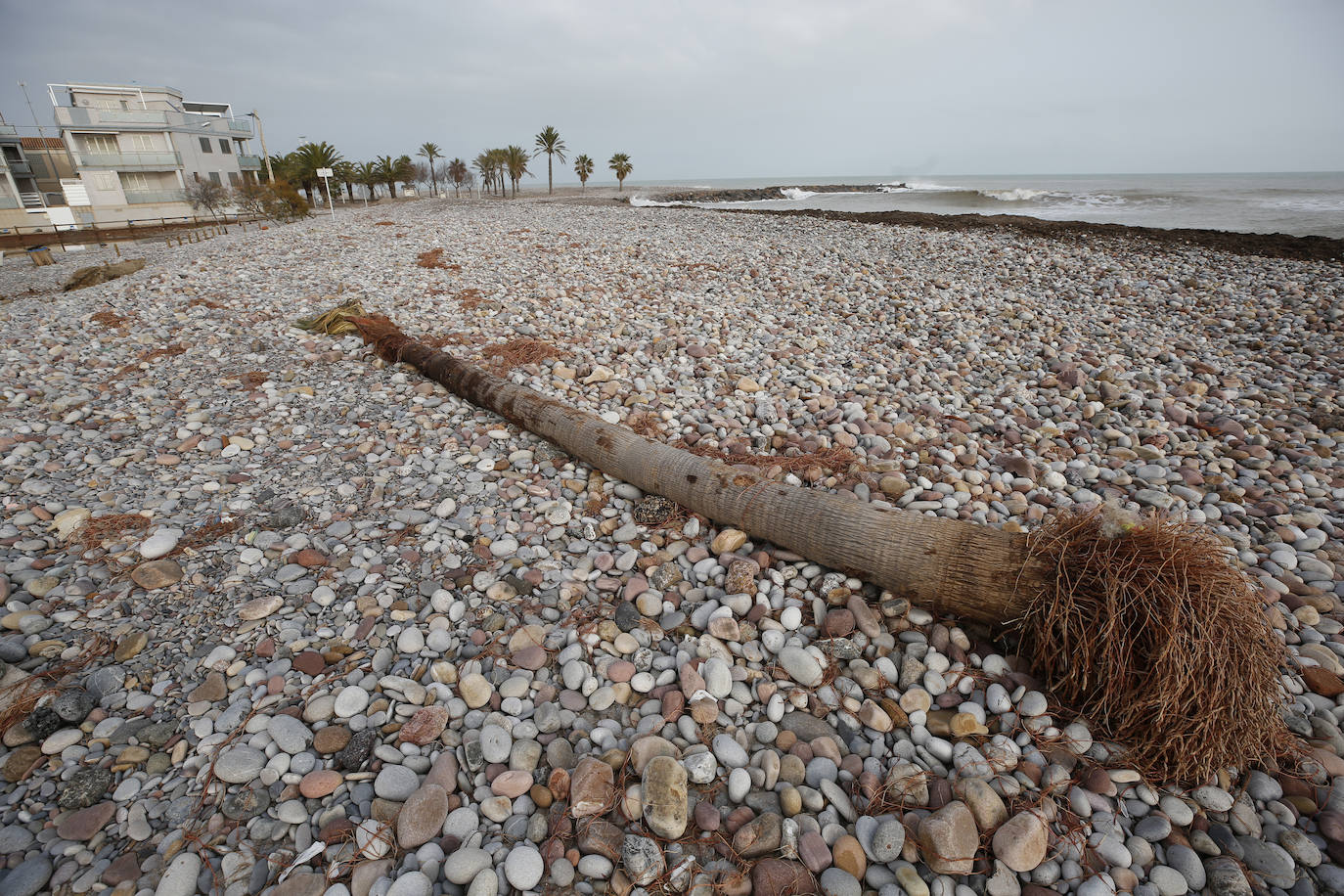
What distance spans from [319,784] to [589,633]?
4.22ft

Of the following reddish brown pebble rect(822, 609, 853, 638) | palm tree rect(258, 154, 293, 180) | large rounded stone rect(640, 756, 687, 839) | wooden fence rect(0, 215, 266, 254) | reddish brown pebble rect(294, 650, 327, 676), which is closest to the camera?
large rounded stone rect(640, 756, 687, 839)

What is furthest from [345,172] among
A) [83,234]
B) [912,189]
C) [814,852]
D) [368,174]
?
[912,189]

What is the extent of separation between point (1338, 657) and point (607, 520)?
157 inches

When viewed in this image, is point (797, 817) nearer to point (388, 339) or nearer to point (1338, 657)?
point (1338, 657)

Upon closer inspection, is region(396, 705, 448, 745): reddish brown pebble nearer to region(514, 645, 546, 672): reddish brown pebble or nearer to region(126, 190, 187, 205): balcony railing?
region(514, 645, 546, 672): reddish brown pebble

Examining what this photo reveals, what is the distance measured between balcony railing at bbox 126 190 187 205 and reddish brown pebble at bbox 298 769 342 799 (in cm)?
5126

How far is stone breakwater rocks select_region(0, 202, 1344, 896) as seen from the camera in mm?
1976

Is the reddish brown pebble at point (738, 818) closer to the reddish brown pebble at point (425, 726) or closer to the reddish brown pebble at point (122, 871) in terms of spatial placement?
the reddish brown pebble at point (425, 726)

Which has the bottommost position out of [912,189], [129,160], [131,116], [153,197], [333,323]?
[333,323]

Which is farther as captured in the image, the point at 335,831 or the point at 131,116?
the point at 131,116

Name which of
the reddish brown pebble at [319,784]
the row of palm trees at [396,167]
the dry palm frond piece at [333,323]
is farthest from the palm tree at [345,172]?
the reddish brown pebble at [319,784]

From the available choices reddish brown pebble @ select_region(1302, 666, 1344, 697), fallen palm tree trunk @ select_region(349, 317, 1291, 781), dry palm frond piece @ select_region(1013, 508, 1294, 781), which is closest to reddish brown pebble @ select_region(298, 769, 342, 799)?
fallen palm tree trunk @ select_region(349, 317, 1291, 781)

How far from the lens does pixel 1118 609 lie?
7.61ft

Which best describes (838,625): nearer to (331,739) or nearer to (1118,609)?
(1118,609)
